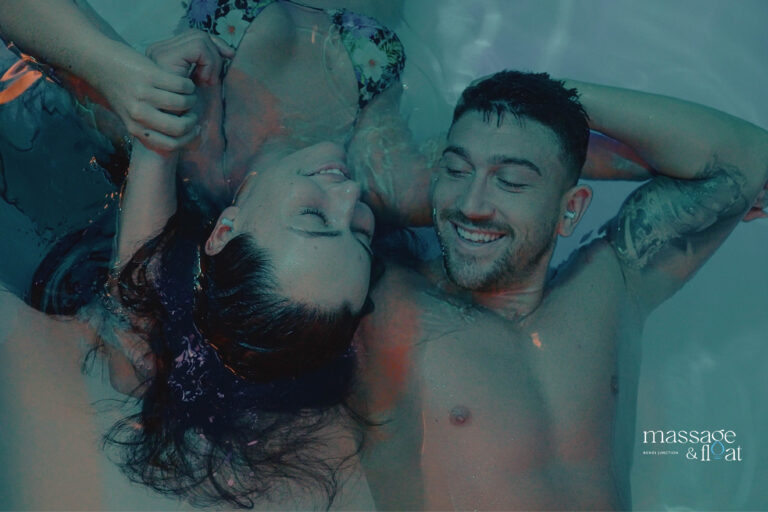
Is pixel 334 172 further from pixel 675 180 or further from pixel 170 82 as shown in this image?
pixel 675 180

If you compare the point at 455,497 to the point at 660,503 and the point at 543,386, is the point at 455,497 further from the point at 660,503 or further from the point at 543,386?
the point at 660,503

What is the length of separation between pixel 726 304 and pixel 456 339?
1.60 meters

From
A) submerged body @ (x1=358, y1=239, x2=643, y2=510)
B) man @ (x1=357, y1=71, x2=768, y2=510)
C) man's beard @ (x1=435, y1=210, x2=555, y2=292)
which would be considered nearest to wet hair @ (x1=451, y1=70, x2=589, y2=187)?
man @ (x1=357, y1=71, x2=768, y2=510)

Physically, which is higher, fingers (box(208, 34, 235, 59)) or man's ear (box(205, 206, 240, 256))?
fingers (box(208, 34, 235, 59))

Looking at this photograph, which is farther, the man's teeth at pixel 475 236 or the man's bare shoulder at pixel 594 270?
the man's bare shoulder at pixel 594 270

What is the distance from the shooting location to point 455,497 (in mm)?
2363

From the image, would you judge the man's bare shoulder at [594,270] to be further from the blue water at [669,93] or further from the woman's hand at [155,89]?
the woman's hand at [155,89]

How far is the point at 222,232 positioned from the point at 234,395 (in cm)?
62

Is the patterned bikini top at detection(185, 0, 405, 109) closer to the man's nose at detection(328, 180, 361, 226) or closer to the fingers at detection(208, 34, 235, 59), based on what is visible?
the fingers at detection(208, 34, 235, 59)

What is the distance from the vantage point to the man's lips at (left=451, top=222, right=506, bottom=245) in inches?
93.8

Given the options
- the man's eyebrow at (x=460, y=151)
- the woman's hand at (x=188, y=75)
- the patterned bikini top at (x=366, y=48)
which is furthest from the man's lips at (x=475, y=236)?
the woman's hand at (x=188, y=75)

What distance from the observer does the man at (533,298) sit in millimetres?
2322

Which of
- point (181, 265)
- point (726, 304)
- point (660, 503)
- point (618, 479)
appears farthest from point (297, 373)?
point (726, 304)

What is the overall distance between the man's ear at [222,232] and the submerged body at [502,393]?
0.58 meters
